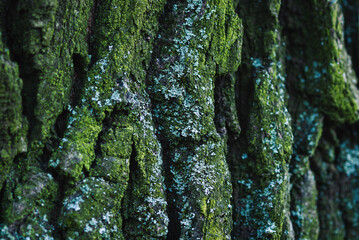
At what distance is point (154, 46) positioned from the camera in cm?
203

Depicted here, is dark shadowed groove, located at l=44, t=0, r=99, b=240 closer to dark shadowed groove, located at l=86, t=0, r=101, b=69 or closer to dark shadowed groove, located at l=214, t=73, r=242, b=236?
dark shadowed groove, located at l=86, t=0, r=101, b=69

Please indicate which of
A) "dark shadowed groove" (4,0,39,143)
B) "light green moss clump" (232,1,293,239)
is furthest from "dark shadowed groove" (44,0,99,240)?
"light green moss clump" (232,1,293,239)

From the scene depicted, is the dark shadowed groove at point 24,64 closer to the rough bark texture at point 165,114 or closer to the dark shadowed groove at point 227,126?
the rough bark texture at point 165,114

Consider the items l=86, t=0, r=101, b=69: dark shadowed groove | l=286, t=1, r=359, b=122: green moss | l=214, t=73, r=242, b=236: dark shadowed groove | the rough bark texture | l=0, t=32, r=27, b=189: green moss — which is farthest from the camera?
l=286, t=1, r=359, b=122: green moss

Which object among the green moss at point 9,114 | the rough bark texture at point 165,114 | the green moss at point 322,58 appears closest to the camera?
the green moss at point 9,114

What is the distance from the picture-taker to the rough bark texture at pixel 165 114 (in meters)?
1.58

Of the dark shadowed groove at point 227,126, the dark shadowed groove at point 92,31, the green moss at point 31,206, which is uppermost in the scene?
the dark shadowed groove at point 92,31

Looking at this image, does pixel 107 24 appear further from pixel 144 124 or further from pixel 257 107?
pixel 257 107

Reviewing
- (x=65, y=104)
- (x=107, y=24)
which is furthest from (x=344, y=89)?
(x=65, y=104)

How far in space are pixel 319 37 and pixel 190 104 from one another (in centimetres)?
145

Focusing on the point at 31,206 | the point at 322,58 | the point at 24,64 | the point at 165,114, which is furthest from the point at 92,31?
the point at 322,58

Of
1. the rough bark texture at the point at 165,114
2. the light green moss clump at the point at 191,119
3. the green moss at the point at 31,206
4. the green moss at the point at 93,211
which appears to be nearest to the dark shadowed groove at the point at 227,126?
the rough bark texture at the point at 165,114

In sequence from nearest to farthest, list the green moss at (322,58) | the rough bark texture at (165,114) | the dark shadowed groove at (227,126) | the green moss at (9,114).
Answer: the green moss at (9,114), the rough bark texture at (165,114), the dark shadowed groove at (227,126), the green moss at (322,58)

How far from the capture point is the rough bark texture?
158cm
